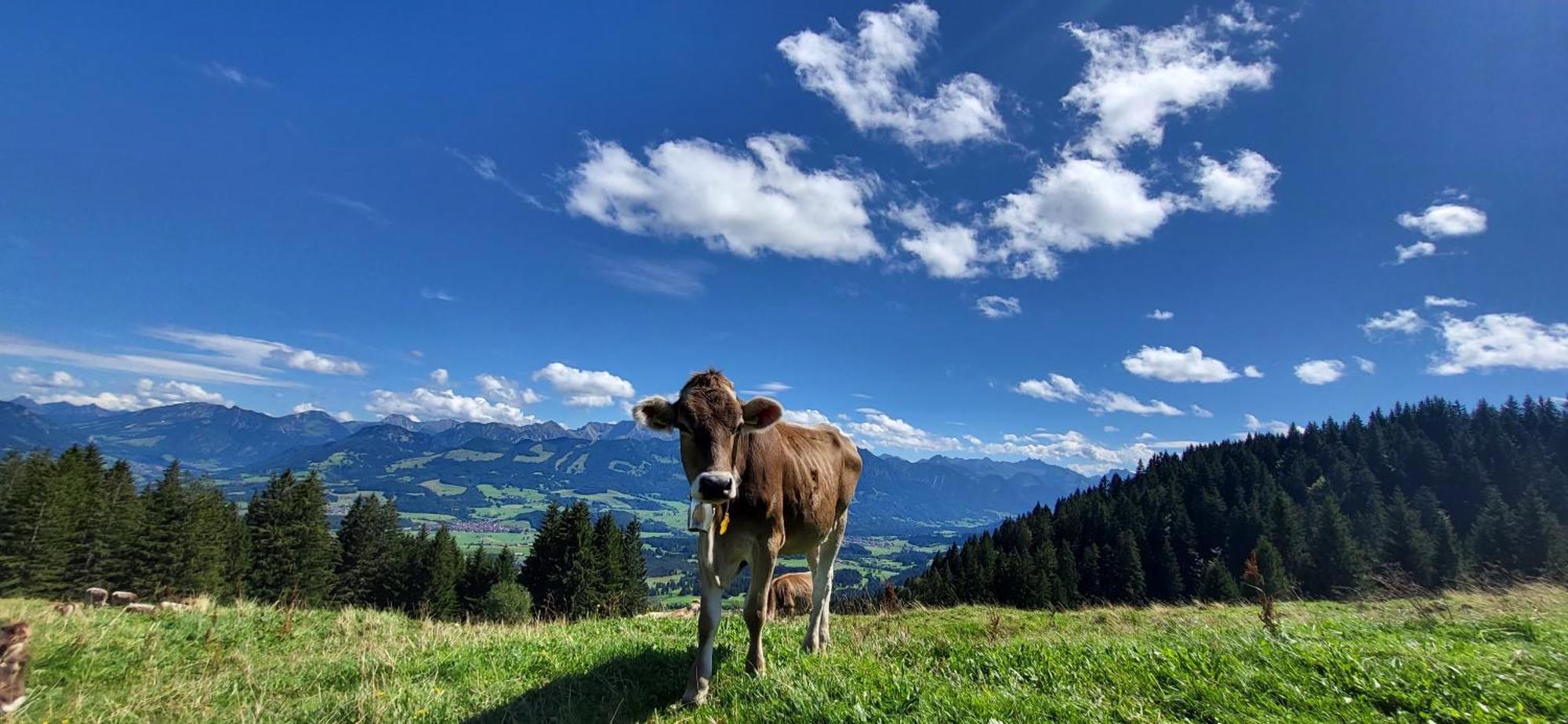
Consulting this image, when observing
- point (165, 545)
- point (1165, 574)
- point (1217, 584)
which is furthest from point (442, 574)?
point (1165, 574)

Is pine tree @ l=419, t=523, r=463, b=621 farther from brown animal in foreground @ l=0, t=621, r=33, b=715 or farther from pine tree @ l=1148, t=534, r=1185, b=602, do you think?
pine tree @ l=1148, t=534, r=1185, b=602

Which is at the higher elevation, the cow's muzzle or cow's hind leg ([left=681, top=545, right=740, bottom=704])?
the cow's muzzle

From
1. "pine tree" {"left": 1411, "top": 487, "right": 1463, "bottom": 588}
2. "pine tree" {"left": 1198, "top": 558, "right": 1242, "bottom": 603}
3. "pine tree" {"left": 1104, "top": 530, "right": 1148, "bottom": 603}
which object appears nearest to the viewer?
"pine tree" {"left": 1198, "top": 558, "right": 1242, "bottom": 603}

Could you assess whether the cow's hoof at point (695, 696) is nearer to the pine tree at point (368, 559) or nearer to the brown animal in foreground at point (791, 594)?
the brown animal in foreground at point (791, 594)

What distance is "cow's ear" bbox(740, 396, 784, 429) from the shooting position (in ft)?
21.2

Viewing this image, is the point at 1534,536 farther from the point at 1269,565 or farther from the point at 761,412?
the point at 761,412

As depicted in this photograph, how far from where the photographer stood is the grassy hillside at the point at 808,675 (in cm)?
446

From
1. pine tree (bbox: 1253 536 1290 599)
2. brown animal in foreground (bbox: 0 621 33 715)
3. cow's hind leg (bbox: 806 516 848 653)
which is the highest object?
cow's hind leg (bbox: 806 516 848 653)

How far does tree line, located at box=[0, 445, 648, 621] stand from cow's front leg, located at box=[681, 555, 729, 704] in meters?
36.5

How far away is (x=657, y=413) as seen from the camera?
6.53m

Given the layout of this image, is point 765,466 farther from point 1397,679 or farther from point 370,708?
point 1397,679

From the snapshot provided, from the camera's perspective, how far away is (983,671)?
597 cm

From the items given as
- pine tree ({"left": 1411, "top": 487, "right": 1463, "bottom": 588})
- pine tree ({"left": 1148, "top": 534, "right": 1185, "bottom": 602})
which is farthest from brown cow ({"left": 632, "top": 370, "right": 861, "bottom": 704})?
pine tree ({"left": 1148, "top": 534, "right": 1185, "bottom": 602})

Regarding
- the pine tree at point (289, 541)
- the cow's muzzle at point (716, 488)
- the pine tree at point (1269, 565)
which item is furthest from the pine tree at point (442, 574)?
the pine tree at point (1269, 565)
